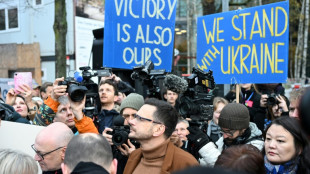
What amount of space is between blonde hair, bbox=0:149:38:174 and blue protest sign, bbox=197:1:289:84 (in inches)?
120

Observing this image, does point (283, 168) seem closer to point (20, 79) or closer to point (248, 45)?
point (248, 45)

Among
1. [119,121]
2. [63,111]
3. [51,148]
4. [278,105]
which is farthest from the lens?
[278,105]

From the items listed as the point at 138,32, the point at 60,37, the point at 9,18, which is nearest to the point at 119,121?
the point at 138,32

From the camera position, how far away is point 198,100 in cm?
313

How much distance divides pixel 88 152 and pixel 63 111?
1.63m

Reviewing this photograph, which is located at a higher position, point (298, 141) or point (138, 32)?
point (138, 32)

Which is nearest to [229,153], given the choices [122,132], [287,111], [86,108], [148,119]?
[148,119]

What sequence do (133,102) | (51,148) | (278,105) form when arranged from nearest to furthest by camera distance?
(51,148) → (133,102) → (278,105)

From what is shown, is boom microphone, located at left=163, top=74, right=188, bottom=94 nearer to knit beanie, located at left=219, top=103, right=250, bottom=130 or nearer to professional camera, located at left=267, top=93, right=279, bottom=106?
knit beanie, located at left=219, top=103, right=250, bottom=130

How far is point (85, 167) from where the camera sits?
1776mm

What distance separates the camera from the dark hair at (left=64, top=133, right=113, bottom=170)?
1979 mm

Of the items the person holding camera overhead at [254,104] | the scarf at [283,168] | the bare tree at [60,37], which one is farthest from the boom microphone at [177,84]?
the bare tree at [60,37]

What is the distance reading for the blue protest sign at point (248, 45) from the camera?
174 inches

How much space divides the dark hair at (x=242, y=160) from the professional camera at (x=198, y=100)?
A: 2.68 ft
